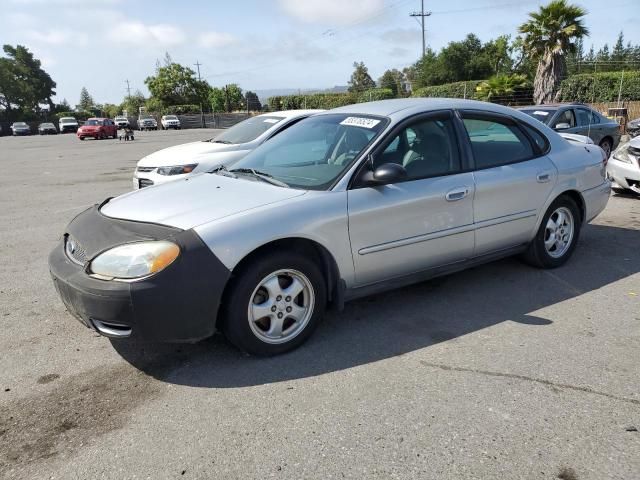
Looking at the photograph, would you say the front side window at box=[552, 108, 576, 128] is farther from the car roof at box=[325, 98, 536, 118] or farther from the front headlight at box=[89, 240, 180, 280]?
the front headlight at box=[89, 240, 180, 280]

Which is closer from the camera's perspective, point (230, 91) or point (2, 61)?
point (2, 61)

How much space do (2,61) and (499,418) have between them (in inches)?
3449

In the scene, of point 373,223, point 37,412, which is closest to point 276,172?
point 373,223

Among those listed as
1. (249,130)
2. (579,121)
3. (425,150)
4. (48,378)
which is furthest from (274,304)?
(579,121)

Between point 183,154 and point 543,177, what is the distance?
531 centimetres

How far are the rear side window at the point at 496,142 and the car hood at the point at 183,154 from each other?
4.52 m

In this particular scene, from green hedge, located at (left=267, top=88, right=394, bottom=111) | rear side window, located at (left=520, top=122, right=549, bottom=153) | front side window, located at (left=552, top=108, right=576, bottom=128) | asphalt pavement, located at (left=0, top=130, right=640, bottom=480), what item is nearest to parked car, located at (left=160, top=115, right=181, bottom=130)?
green hedge, located at (left=267, top=88, right=394, bottom=111)

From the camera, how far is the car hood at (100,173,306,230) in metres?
3.26

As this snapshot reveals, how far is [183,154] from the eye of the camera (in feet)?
26.2

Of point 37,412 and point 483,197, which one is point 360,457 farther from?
point 483,197

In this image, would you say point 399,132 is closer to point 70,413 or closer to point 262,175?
point 262,175

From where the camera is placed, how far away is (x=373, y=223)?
11.9 ft

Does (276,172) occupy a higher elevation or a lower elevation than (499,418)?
higher

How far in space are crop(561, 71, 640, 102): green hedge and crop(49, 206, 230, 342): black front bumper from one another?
2894 centimetres
